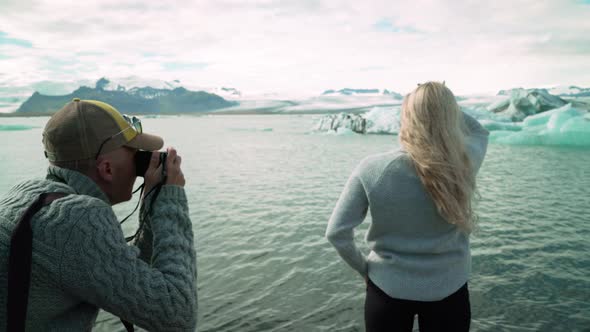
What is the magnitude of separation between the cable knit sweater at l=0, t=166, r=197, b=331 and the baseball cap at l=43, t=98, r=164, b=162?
76mm

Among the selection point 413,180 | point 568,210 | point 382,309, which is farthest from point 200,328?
point 568,210

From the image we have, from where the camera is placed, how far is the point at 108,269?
51.6 inches

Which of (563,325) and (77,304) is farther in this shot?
(563,325)

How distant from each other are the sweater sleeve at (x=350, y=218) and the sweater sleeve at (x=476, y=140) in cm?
62

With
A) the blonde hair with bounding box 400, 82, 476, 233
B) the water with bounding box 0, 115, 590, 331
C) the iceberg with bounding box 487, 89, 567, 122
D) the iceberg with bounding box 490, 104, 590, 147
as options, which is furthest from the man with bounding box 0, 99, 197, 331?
the iceberg with bounding box 487, 89, 567, 122

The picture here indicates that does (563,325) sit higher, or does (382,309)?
(382,309)

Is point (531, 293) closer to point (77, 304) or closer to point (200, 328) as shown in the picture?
point (200, 328)

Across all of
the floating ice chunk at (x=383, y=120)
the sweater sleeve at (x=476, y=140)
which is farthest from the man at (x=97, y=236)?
the floating ice chunk at (x=383, y=120)

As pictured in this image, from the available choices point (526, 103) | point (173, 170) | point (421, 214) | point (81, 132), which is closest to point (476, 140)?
point (421, 214)

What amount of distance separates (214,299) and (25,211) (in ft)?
13.9

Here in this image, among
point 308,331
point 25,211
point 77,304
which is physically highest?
point 25,211

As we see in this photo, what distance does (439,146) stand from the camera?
2066 millimetres

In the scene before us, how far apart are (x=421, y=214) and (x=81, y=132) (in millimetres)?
1532

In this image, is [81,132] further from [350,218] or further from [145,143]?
[350,218]
